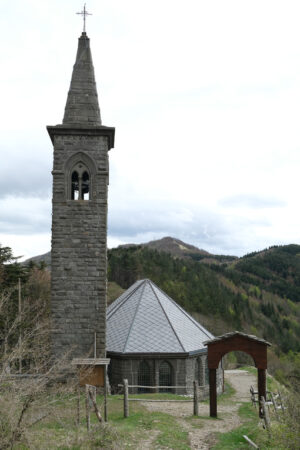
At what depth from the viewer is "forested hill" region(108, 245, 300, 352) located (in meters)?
67.6

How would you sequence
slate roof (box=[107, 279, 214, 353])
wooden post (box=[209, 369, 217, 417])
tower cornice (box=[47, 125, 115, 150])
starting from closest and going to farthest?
1. wooden post (box=[209, 369, 217, 417])
2. tower cornice (box=[47, 125, 115, 150])
3. slate roof (box=[107, 279, 214, 353])

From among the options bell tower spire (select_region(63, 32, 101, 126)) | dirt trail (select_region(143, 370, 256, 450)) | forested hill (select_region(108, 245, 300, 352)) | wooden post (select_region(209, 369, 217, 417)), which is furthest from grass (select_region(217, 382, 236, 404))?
forested hill (select_region(108, 245, 300, 352))

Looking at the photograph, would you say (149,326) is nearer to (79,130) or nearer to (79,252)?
(79,252)

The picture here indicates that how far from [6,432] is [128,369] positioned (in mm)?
10065

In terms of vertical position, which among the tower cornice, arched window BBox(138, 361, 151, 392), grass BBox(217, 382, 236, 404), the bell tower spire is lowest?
grass BBox(217, 382, 236, 404)

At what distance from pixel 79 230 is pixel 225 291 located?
72.2 meters

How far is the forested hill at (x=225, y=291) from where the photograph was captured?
222ft

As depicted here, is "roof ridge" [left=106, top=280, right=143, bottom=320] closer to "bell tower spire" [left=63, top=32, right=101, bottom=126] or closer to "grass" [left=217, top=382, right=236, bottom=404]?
"grass" [left=217, top=382, right=236, bottom=404]

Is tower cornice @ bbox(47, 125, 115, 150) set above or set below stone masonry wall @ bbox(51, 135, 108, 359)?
above

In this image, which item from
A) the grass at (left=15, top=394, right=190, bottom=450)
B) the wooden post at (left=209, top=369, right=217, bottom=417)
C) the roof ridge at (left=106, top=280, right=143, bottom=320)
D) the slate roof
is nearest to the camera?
the grass at (left=15, top=394, right=190, bottom=450)

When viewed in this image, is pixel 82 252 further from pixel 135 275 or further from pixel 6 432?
pixel 135 275

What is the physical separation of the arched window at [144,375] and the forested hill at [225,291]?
1678 inches

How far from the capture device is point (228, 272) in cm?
11350

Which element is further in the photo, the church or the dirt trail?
the church
